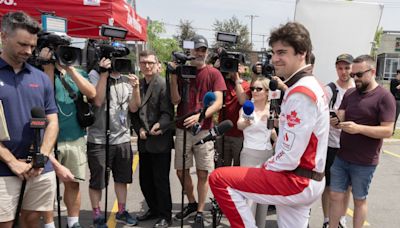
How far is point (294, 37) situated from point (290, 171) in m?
0.86

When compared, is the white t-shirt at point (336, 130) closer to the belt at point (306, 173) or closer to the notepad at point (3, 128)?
the belt at point (306, 173)

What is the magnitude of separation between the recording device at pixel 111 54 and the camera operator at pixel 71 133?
227 mm

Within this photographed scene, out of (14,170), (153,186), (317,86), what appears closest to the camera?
(317,86)

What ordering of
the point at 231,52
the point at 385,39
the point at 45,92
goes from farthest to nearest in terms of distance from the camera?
1. the point at 385,39
2. the point at 231,52
3. the point at 45,92

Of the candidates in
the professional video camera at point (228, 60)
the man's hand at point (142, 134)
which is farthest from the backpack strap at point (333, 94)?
the man's hand at point (142, 134)

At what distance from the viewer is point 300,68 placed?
2.38 meters

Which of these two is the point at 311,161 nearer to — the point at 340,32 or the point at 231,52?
the point at 231,52

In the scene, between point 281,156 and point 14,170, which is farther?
point 14,170

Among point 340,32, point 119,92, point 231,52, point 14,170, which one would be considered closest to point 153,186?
point 119,92

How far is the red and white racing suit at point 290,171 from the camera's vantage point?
2232 mm

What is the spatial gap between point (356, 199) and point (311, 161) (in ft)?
5.44

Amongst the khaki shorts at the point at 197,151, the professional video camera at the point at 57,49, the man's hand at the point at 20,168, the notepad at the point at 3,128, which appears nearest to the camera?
the notepad at the point at 3,128

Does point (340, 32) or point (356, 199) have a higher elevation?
point (340, 32)

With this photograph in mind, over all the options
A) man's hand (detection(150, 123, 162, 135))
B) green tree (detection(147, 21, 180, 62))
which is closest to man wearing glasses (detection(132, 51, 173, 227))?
man's hand (detection(150, 123, 162, 135))
